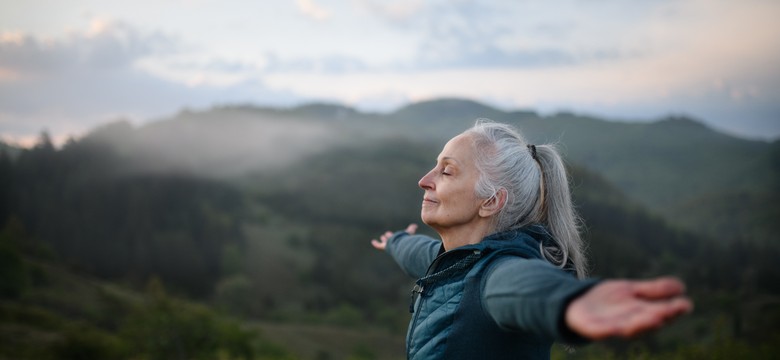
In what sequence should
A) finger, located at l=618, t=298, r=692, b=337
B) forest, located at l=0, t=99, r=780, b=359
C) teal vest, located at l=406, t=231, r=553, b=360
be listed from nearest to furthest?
finger, located at l=618, t=298, r=692, b=337 → teal vest, located at l=406, t=231, r=553, b=360 → forest, located at l=0, t=99, r=780, b=359

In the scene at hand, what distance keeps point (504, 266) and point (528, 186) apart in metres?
0.80

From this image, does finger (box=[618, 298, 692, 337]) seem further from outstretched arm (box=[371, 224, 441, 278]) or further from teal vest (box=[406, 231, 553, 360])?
outstretched arm (box=[371, 224, 441, 278])

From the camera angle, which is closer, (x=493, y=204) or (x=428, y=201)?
(x=493, y=204)

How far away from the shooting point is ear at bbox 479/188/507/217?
9.30 ft

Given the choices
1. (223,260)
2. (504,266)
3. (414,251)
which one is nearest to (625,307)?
(504,266)

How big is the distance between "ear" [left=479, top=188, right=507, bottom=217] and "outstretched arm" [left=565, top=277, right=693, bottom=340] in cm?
111

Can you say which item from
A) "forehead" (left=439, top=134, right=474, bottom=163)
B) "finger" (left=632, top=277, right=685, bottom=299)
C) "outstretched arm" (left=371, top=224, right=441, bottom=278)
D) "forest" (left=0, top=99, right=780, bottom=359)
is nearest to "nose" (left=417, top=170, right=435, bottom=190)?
"forehead" (left=439, top=134, right=474, bottom=163)

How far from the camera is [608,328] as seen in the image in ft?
5.28

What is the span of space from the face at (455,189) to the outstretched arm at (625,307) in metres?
1.16

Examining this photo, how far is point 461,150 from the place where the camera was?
294 cm

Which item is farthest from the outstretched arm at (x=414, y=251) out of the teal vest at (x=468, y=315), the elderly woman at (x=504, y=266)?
the teal vest at (x=468, y=315)

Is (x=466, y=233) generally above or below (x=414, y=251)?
above

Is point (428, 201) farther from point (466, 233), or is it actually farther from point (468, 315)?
point (468, 315)

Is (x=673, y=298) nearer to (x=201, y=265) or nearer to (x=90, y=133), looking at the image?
(x=201, y=265)
